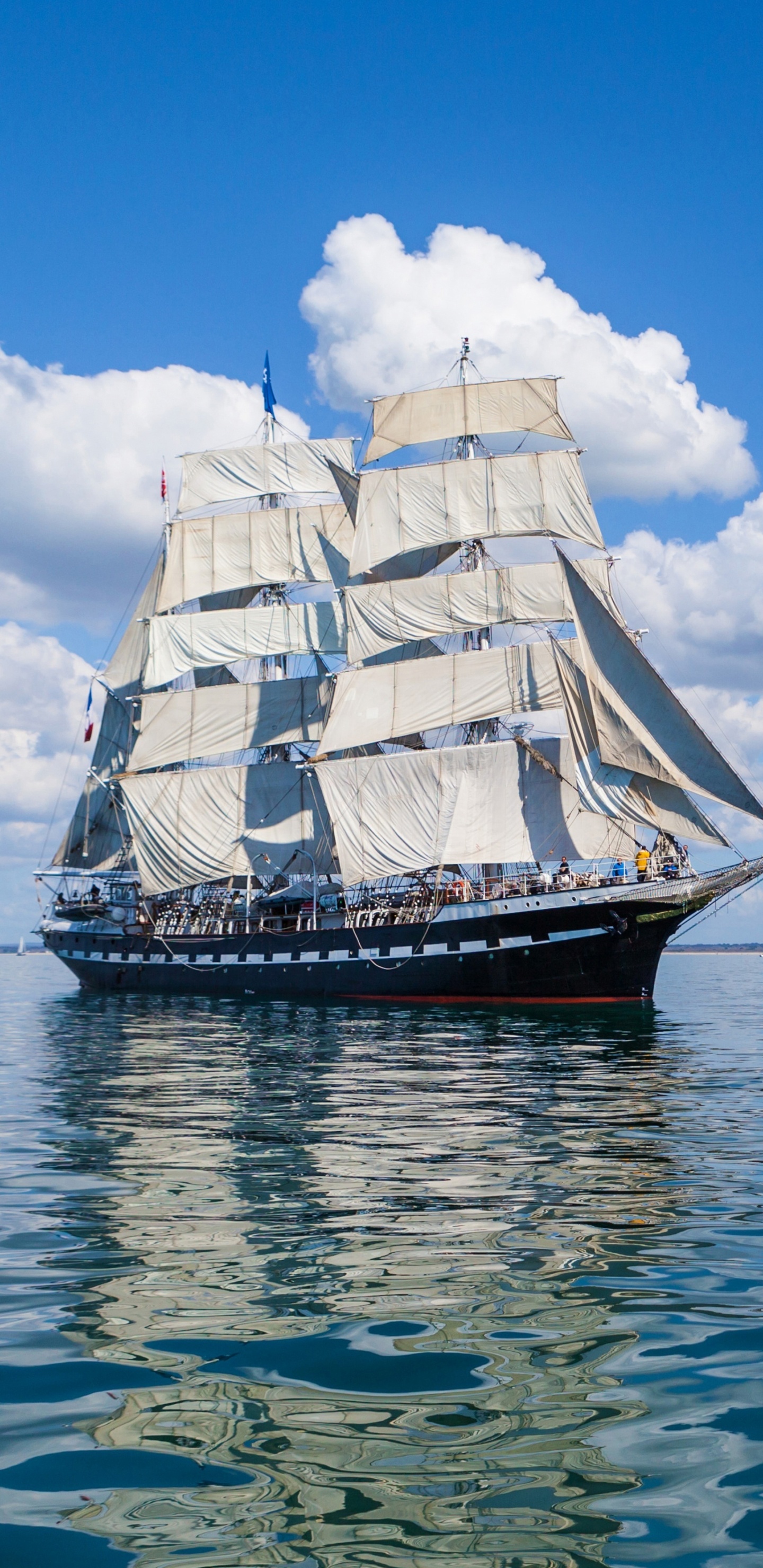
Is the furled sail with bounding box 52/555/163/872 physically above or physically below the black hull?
above

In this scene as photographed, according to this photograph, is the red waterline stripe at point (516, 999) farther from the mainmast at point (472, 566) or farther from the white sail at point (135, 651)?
the white sail at point (135, 651)

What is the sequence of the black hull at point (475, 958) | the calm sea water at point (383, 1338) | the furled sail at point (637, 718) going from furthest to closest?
the black hull at point (475, 958) < the furled sail at point (637, 718) < the calm sea water at point (383, 1338)

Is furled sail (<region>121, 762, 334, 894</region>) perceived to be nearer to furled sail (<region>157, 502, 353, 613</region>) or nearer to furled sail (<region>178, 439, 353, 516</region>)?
furled sail (<region>157, 502, 353, 613</region>)

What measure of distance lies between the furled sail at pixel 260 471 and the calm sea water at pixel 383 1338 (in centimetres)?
6011

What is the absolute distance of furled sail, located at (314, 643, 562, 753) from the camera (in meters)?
52.9

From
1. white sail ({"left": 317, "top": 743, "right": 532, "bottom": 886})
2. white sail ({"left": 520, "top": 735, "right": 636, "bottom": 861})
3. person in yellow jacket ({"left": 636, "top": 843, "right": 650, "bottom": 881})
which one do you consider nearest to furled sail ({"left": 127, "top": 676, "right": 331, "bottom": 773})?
white sail ({"left": 317, "top": 743, "right": 532, "bottom": 886})

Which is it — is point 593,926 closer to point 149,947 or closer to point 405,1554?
point 149,947

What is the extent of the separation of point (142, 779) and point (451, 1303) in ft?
194

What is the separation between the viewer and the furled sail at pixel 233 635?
6650 cm

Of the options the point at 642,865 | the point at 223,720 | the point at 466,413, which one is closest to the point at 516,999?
the point at 642,865

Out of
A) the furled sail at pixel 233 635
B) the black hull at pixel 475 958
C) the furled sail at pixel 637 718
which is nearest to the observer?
the furled sail at pixel 637 718

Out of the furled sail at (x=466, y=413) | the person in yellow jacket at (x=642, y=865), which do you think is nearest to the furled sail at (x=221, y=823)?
the furled sail at (x=466, y=413)

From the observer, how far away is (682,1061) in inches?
933

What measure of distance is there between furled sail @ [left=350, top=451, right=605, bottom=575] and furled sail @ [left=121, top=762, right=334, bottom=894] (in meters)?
12.8
